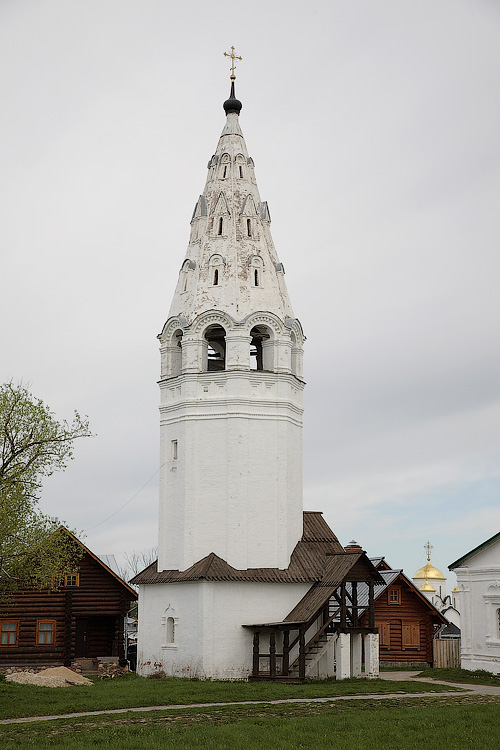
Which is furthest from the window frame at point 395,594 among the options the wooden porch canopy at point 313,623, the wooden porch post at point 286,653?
the wooden porch post at point 286,653

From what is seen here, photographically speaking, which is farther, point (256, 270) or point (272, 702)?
point (256, 270)

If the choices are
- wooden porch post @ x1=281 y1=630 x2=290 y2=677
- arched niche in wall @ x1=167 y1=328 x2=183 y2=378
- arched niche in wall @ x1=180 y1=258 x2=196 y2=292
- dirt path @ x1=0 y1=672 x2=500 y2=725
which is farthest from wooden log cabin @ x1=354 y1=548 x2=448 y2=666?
arched niche in wall @ x1=180 y1=258 x2=196 y2=292

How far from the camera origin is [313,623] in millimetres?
32500

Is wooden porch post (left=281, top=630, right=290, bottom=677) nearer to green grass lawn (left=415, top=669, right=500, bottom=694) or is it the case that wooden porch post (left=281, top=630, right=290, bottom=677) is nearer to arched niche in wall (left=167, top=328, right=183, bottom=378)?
green grass lawn (left=415, top=669, right=500, bottom=694)

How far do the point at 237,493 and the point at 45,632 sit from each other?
10.9 m

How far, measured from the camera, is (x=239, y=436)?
1320 inches

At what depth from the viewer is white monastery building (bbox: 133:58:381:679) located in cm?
3162

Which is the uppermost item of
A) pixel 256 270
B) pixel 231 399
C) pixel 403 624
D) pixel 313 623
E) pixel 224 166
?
pixel 224 166

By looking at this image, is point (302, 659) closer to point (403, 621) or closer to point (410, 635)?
point (403, 621)

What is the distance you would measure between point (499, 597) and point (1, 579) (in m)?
16.3

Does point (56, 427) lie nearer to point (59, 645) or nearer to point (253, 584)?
point (253, 584)

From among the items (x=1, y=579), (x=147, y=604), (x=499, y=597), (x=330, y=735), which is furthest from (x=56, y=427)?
(x=499, y=597)

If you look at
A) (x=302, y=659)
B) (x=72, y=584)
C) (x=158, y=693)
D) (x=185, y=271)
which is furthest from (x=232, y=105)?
(x=158, y=693)

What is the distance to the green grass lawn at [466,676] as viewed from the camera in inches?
1171
